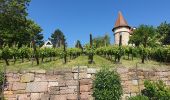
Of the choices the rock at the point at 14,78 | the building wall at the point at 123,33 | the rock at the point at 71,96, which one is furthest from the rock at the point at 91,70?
the building wall at the point at 123,33

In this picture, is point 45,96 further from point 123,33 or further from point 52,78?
point 123,33

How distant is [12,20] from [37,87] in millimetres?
29508

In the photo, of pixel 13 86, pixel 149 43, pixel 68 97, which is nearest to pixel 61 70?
Result: pixel 68 97

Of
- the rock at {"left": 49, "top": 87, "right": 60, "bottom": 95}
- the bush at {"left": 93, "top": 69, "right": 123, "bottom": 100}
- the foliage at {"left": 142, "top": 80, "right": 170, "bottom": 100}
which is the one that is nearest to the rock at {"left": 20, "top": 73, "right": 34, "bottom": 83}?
the rock at {"left": 49, "top": 87, "right": 60, "bottom": 95}

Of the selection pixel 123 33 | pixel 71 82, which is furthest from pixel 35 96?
pixel 123 33

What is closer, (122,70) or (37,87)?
(37,87)

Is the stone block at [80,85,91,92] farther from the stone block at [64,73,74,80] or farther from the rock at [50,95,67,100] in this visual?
the rock at [50,95,67,100]

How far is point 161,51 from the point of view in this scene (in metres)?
30.1

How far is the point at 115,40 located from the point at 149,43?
26078 millimetres

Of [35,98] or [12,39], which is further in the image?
[12,39]

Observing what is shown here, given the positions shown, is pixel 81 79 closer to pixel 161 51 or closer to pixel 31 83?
pixel 31 83

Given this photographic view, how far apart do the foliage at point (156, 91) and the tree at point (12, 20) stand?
101 feet

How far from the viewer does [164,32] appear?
5328 centimetres

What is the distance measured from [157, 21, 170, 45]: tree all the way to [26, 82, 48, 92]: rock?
1487 inches
